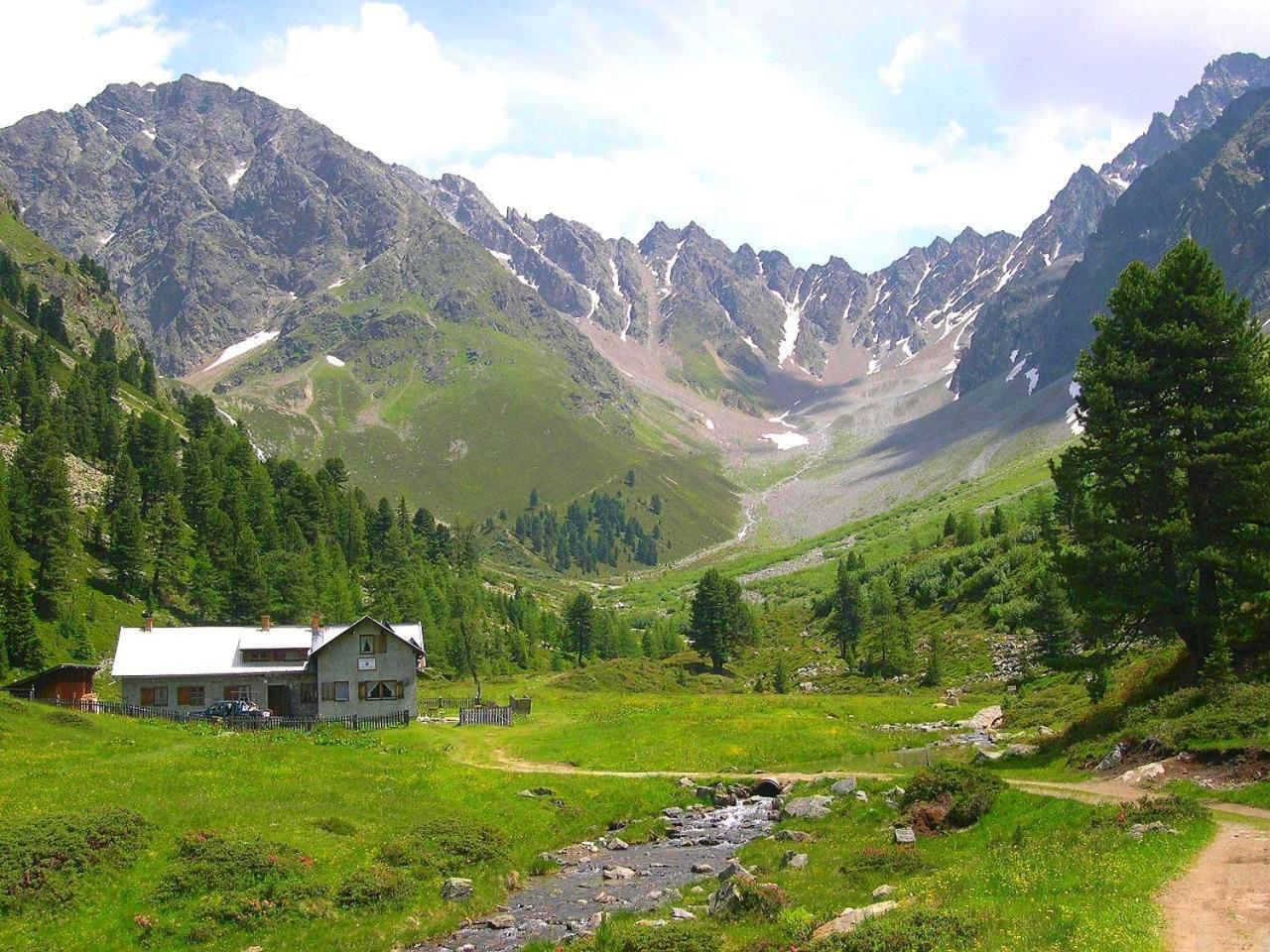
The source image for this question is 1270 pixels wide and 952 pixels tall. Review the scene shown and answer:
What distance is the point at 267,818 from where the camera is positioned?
112 feet

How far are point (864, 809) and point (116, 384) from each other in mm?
189168

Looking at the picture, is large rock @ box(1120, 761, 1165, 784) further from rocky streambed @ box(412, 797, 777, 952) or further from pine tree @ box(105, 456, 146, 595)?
pine tree @ box(105, 456, 146, 595)

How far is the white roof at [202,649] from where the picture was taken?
77.6 meters

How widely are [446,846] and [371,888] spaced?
16.6 feet

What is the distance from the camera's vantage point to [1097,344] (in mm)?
39688

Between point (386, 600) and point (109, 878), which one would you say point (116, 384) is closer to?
point (386, 600)

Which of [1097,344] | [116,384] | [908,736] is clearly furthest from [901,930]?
[116,384]

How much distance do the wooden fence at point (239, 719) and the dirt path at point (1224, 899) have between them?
58.1 metres

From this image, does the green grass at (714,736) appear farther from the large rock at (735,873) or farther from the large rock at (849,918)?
the large rock at (849,918)

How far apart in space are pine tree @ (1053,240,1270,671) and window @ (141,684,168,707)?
2853 inches

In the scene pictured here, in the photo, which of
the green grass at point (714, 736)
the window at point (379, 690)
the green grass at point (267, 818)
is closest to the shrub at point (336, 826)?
the green grass at point (267, 818)

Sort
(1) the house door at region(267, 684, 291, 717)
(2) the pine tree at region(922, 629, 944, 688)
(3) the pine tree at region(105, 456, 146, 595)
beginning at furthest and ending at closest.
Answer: (3) the pine tree at region(105, 456, 146, 595) < (2) the pine tree at region(922, 629, 944, 688) < (1) the house door at region(267, 684, 291, 717)

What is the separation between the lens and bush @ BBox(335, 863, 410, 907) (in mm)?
28594

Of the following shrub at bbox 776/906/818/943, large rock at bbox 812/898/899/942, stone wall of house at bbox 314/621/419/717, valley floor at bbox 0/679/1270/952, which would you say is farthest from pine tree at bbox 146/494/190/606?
large rock at bbox 812/898/899/942
